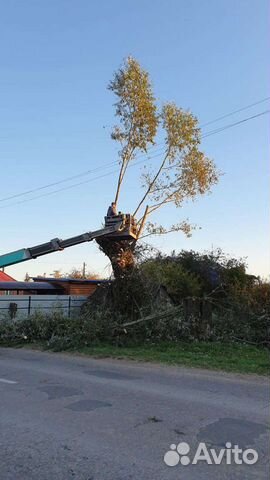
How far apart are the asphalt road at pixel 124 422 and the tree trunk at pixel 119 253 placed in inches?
344

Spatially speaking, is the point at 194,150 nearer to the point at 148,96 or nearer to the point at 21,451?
the point at 148,96

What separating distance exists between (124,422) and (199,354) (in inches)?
292

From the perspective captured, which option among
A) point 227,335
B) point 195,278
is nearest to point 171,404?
point 227,335

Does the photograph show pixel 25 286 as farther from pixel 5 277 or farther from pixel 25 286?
pixel 5 277

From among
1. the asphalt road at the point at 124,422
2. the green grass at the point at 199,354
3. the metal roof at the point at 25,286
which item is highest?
the metal roof at the point at 25,286

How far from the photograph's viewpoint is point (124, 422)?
639 cm

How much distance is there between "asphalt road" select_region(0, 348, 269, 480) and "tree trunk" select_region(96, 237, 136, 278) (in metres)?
8.73

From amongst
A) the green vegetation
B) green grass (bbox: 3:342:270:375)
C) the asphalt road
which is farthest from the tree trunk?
the asphalt road

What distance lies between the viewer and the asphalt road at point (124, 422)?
475 centimetres

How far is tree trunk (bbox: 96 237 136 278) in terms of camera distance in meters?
19.6

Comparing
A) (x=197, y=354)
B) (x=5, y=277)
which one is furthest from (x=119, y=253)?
(x=5, y=277)

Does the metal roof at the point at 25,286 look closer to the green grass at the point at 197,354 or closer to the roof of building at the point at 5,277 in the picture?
the roof of building at the point at 5,277

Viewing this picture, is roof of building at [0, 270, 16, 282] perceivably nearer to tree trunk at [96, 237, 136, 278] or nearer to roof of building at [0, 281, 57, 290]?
roof of building at [0, 281, 57, 290]

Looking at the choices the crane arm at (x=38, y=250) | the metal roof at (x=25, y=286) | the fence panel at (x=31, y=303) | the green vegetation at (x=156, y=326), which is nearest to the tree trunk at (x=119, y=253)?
the green vegetation at (x=156, y=326)
